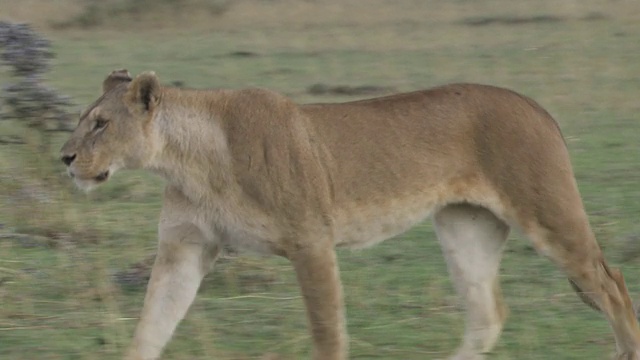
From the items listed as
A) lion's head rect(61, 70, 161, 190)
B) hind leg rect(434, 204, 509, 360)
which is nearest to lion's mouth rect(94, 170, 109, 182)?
lion's head rect(61, 70, 161, 190)

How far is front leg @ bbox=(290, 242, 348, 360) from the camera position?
5.13 meters

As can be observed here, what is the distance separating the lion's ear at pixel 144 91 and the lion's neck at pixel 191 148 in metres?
0.07

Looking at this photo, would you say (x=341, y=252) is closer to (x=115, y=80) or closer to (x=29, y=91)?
(x=29, y=91)

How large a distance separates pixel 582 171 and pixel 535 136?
426 centimetres

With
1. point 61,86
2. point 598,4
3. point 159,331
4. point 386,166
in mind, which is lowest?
point 598,4

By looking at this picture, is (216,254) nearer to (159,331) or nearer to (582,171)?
(159,331)

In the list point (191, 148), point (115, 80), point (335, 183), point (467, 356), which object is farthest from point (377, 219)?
point (115, 80)

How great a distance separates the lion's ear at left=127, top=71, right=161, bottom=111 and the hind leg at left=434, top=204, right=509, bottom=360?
4.42 feet

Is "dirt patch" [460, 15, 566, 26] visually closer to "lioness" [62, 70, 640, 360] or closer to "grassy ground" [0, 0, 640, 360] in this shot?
"grassy ground" [0, 0, 640, 360]

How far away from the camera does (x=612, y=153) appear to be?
34.3 ft

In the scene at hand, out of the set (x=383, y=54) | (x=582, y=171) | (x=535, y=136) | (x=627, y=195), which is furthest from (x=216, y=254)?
(x=383, y=54)

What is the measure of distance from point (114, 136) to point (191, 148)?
0.30m

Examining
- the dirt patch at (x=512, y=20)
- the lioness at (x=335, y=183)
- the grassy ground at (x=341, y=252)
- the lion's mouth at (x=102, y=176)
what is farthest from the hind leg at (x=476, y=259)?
the dirt patch at (x=512, y=20)

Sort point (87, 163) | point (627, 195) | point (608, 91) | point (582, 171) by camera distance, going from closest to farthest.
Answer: point (87, 163)
point (627, 195)
point (582, 171)
point (608, 91)
